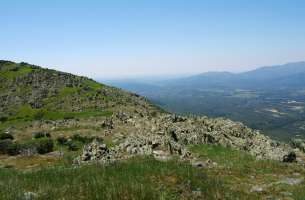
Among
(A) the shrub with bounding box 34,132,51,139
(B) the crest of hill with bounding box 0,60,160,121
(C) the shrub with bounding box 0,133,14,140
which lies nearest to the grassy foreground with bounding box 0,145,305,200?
(A) the shrub with bounding box 34,132,51,139

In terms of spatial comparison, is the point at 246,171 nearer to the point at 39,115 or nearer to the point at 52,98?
the point at 39,115

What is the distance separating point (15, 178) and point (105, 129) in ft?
90.1

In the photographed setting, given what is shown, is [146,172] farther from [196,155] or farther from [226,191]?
[196,155]

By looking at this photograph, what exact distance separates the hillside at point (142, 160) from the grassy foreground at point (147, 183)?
0.13 feet

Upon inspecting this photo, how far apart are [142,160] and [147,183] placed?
5482 millimetres

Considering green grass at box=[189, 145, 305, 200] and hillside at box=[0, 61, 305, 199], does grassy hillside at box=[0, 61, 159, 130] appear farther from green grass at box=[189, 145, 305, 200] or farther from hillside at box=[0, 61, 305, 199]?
green grass at box=[189, 145, 305, 200]

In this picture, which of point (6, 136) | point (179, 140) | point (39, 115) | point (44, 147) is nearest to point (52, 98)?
point (39, 115)

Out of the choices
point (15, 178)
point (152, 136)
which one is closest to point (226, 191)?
point (15, 178)

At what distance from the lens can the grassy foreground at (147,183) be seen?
15.5 metres

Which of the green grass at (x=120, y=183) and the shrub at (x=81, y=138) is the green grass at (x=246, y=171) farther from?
the shrub at (x=81, y=138)

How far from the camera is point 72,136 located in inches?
1761

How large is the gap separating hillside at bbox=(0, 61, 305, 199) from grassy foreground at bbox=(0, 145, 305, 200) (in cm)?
4

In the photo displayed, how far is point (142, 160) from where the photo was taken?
2319cm

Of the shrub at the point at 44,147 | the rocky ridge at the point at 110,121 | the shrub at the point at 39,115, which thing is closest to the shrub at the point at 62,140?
the shrub at the point at 44,147
